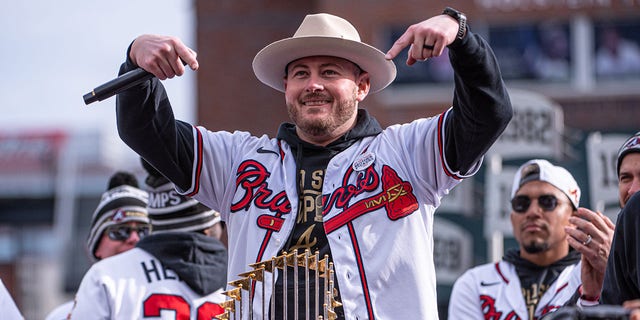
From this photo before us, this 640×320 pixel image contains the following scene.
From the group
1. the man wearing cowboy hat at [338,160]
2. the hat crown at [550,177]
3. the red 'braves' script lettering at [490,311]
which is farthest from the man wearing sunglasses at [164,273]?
the hat crown at [550,177]

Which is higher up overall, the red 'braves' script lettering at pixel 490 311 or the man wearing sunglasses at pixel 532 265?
the man wearing sunglasses at pixel 532 265

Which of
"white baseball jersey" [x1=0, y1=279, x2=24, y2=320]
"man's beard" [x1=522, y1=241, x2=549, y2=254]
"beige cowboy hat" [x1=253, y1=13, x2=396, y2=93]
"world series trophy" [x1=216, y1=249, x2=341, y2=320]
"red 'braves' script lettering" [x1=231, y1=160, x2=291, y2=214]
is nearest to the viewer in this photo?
"world series trophy" [x1=216, y1=249, x2=341, y2=320]

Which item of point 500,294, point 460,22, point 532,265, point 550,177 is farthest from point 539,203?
point 460,22

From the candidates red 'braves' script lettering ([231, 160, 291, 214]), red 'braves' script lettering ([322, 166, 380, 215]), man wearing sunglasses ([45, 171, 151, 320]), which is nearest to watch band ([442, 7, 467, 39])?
A: red 'braves' script lettering ([322, 166, 380, 215])

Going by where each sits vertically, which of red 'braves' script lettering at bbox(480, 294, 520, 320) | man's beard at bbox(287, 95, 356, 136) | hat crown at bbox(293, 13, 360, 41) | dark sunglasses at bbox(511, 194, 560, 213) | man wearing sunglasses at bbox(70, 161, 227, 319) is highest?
hat crown at bbox(293, 13, 360, 41)

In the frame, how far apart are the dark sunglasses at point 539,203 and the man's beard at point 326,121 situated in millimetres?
2797

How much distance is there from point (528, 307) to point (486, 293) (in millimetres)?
319

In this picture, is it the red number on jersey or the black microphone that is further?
the red number on jersey

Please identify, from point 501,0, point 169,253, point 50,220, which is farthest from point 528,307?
point 50,220

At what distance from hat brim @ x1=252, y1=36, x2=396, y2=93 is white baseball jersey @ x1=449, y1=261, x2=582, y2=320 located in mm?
2255

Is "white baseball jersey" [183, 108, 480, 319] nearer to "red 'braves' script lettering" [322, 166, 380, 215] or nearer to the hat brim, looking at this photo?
"red 'braves' script lettering" [322, 166, 380, 215]

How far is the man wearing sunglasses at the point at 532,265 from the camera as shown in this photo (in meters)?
6.82

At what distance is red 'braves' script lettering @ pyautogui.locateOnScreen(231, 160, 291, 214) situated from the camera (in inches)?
182

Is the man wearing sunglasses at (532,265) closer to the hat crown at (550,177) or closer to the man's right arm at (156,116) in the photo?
the hat crown at (550,177)
